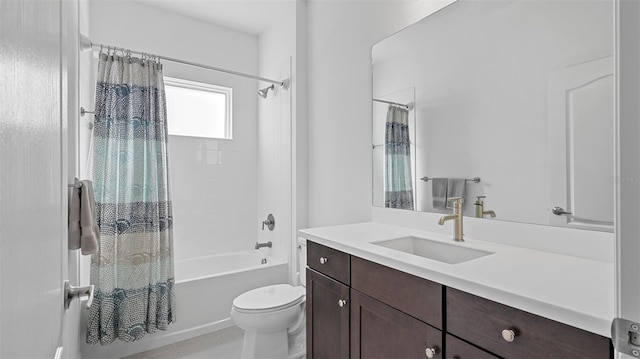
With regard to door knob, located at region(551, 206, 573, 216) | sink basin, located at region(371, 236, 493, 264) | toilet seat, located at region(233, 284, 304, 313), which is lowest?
toilet seat, located at region(233, 284, 304, 313)

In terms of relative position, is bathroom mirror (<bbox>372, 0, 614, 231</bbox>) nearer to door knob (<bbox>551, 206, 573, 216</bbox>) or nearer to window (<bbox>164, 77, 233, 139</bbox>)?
door knob (<bbox>551, 206, 573, 216</bbox>)

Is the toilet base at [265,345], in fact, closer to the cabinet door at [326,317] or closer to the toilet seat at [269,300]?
the toilet seat at [269,300]

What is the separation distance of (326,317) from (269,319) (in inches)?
19.6

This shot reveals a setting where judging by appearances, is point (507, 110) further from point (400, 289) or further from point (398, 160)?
point (400, 289)

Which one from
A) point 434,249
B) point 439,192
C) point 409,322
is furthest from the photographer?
point 439,192

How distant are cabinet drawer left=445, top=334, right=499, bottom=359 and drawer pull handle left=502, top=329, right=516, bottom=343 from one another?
8 centimetres

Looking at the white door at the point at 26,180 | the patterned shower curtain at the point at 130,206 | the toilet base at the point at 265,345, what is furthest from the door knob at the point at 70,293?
the patterned shower curtain at the point at 130,206

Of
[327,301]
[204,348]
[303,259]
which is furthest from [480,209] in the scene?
[204,348]

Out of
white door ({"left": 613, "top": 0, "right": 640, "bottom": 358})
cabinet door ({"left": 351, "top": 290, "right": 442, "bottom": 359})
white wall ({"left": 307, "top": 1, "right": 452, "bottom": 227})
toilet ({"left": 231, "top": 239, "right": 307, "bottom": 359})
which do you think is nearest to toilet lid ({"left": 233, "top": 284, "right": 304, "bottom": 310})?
toilet ({"left": 231, "top": 239, "right": 307, "bottom": 359})

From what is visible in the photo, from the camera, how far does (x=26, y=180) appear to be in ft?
1.31

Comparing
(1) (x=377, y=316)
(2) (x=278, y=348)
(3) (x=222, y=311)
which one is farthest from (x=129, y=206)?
(1) (x=377, y=316)

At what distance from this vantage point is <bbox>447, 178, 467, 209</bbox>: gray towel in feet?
4.91

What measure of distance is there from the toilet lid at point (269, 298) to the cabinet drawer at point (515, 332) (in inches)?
47.7

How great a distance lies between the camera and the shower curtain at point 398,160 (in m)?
1.80
